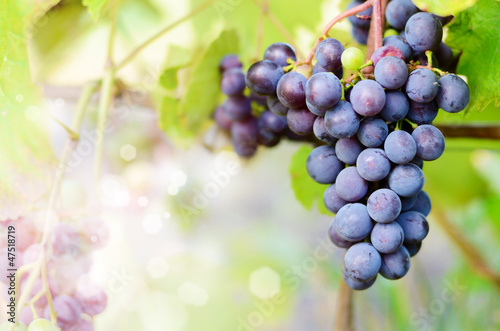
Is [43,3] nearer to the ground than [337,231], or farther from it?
farther from it

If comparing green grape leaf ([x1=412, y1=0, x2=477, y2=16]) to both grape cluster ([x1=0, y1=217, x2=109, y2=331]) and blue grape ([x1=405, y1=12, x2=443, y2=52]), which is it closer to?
blue grape ([x1=405, y1=12, x2=443, y2=52])

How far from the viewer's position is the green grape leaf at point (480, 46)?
471 mm

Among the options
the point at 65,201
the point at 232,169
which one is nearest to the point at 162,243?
the point at 232,169

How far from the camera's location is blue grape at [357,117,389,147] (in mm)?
418

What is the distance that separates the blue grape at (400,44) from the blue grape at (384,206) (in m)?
0.13

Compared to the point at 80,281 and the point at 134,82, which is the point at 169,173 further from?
the point at 80,281

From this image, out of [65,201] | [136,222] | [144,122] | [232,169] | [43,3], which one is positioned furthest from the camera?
[144,122]

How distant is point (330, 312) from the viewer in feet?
4.39

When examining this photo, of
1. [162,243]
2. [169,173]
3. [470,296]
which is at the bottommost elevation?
[470,296]

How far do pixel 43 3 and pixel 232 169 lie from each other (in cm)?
51

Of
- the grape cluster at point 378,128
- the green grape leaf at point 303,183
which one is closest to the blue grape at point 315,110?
the grape cluster at point 378,128

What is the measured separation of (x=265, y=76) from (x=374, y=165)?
0.14 m

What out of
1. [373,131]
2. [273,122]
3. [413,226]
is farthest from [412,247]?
[273,122]

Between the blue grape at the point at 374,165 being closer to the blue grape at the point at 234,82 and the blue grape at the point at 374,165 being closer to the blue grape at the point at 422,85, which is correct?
the blue grape at the point at 422,85
